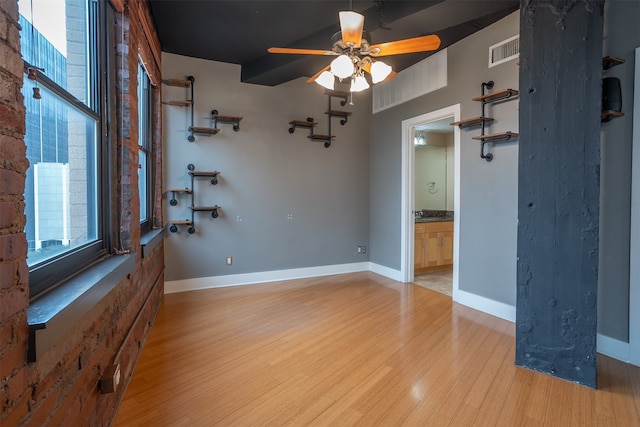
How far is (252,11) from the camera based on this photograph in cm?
319

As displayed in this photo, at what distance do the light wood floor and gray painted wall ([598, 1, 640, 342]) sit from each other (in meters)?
0.40

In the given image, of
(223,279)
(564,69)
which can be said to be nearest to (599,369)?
(564,69)

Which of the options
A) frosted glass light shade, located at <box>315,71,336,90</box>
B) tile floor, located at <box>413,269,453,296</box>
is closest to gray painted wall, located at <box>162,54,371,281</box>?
tile floor, located at <box>413,269,453,296</box>

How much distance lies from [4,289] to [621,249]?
3386 millimetres

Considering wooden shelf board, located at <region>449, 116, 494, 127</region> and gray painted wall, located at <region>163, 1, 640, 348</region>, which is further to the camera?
wooden shelf board, located at <region>449, 116, 494, 127</region>

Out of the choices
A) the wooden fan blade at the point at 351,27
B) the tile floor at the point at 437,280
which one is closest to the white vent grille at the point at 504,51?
the wooden fan blade at the point at 351,27

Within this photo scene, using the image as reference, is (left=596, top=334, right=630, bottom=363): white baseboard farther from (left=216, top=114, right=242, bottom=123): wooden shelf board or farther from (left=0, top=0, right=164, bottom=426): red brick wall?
(left=216, top=114, right=242, bottom=123): wooden shelf board

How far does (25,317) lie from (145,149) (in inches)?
109

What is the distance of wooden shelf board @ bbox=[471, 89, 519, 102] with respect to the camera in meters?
3.05

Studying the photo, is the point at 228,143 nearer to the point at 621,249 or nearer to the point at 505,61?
the point at 505,61

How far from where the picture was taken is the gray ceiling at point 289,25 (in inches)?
114

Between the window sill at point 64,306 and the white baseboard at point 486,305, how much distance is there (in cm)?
326

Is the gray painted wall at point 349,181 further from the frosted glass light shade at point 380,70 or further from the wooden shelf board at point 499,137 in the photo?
the frosted glass light shade at point 380,70

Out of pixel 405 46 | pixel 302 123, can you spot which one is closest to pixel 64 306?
pixel 405 46
